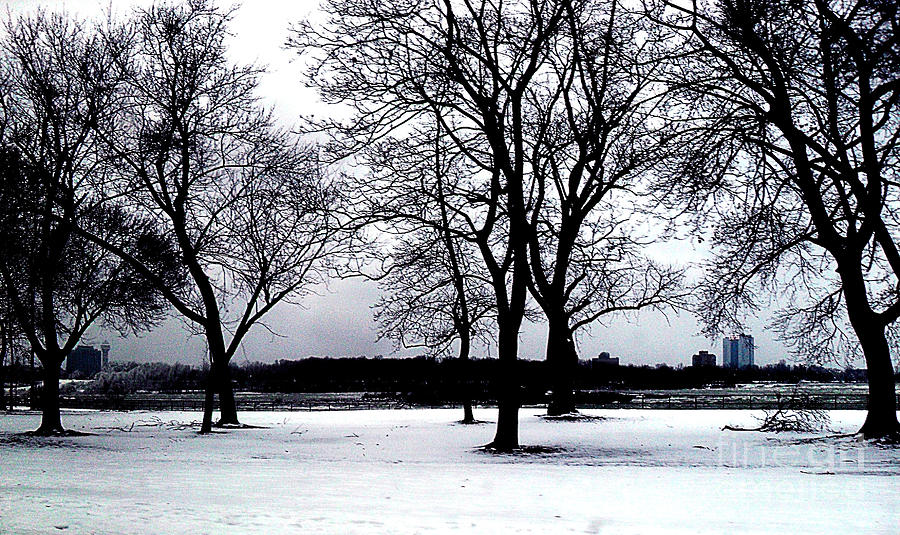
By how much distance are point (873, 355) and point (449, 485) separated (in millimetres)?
13786

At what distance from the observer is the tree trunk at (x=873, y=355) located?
2205 cm

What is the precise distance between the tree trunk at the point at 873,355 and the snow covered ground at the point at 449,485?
129cm

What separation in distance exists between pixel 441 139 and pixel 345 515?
1413cm

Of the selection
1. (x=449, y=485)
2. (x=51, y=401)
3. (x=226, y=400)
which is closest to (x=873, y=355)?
(x=449, y=485)

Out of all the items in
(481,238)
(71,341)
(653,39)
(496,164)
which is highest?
(653,39)

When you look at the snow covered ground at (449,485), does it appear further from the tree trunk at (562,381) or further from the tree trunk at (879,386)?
the tree trunk at (562,381)

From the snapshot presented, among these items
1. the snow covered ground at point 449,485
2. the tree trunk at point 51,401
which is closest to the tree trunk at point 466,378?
the snow covered ground at point 449,485

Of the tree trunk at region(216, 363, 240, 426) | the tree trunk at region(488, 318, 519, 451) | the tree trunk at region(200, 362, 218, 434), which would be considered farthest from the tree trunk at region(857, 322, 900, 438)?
the tree trunk at region(216, 363, 240, 426)

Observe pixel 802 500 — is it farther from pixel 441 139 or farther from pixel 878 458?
pixel 441 139

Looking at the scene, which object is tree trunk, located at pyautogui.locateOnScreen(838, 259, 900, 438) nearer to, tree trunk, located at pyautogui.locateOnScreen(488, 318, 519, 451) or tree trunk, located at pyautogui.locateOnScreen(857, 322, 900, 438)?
tree trunk, located at pyautogui.locateOnScreen(857, 322, 900, 438)

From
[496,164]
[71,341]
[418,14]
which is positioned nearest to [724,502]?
[496,164]

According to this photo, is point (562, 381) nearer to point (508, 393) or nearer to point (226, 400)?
point (226, 400)

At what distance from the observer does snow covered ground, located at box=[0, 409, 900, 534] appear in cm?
990

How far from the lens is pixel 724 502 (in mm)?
11547
